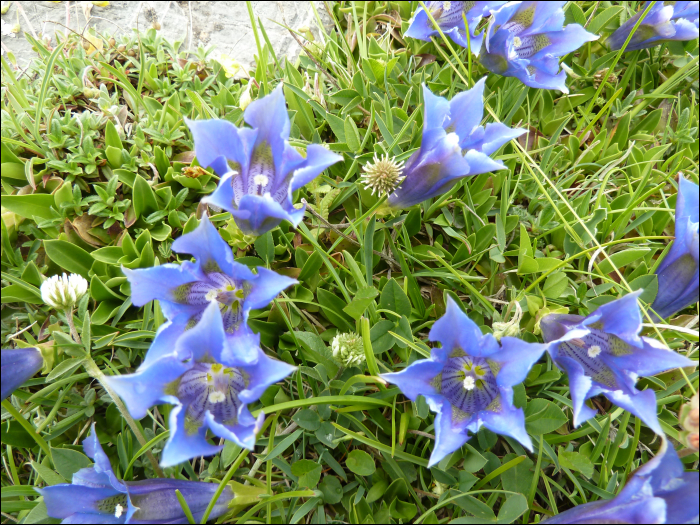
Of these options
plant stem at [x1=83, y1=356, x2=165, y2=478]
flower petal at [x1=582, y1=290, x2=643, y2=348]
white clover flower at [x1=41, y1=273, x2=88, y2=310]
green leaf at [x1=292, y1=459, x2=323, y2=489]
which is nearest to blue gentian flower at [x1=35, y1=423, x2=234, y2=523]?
plant stem at [x1=83, y1=356, x2=165, y2=478]

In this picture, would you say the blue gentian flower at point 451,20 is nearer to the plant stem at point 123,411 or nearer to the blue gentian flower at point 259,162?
the blue gentian flower at point 259,162

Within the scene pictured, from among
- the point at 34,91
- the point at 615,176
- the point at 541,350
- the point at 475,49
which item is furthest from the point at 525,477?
the point at 34,91

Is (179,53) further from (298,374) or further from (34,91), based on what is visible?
(298,374)

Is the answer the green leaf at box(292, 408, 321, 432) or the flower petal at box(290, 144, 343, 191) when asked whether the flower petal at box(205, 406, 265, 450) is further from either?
the flower petal at box(290, 144, 343, 191)

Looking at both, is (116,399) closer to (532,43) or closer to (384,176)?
(384,176)

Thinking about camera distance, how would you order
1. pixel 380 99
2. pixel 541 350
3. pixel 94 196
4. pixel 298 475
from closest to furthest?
pixel 541 350 < pixel 298 475 < pixel 94 196 < pixel 380 99

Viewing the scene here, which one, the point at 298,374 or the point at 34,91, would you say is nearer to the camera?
the point at 298,374

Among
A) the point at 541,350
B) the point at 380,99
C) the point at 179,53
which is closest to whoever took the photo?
the point at 541,350
